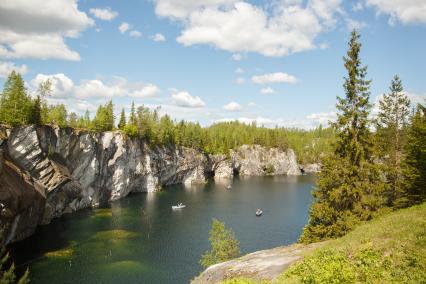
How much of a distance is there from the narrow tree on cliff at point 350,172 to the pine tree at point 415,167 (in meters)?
6.89

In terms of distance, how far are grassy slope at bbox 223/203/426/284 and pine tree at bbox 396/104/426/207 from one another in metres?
16.1

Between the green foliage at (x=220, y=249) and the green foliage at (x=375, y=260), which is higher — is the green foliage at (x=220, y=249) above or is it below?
below

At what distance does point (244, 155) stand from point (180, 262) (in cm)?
13576

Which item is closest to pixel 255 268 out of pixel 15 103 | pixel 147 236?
pixel 147 236

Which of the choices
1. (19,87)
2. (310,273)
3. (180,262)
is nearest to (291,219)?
(180,262)

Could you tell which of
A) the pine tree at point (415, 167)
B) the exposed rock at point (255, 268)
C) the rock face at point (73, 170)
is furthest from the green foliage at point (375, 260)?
the rock face at point (73, 170)

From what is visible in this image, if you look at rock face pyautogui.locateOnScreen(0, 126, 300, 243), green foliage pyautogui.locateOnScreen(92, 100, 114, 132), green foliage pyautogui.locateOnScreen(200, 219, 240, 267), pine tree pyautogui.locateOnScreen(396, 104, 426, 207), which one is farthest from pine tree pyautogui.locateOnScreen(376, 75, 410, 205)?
green foliage pyautogui.locateOnScreen(92, 100, 114, 132)

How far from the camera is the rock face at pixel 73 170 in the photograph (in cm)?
5569

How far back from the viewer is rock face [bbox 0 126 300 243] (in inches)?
2192

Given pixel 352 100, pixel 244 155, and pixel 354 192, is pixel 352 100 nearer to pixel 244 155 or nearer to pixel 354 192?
pixel 354 192

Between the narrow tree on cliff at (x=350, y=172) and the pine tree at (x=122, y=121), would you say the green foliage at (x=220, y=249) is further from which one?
the pine tree at (x=122, y=121)

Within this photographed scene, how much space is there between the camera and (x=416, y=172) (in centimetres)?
3659

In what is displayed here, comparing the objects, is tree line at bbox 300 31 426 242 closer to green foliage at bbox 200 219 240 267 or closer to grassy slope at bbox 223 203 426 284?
grassy slope at bbox 223 203 426 284

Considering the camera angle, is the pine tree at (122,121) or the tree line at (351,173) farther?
the pine tree at (122,121)
